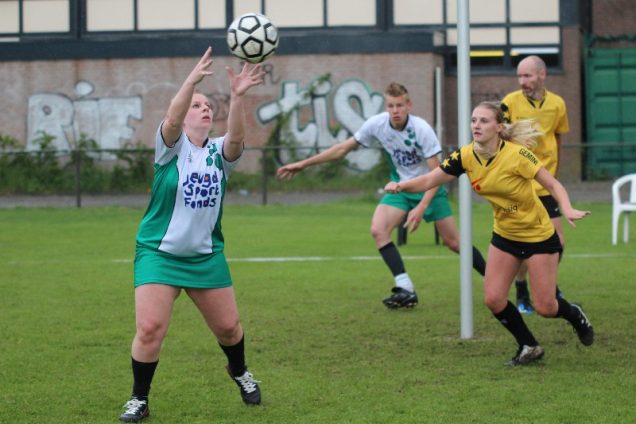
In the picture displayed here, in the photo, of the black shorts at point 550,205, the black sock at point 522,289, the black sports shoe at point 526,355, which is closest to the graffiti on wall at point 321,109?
the black sock at point 522,289

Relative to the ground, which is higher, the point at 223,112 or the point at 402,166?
the point at 223,112

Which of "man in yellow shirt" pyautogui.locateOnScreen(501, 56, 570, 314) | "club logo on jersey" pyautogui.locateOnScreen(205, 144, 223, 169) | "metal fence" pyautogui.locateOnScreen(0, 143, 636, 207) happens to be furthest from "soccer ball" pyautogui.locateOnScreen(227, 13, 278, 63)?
"metal fence" pyautogui.locateOnScreen(0, 143, 636, 207)

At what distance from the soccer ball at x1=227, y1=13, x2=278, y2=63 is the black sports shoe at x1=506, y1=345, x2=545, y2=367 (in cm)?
281

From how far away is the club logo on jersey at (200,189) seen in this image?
718 cm

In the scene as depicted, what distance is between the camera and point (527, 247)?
8.74 m

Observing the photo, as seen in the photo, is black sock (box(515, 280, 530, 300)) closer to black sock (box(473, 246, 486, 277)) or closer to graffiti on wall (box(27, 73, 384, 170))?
black sock (box(473, 246, 486, 277))

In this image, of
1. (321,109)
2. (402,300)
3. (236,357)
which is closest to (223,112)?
(321,109)

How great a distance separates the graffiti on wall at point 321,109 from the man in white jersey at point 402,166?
2182 cm

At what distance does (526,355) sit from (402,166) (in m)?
3.88

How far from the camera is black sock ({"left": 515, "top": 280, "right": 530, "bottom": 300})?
11438mm

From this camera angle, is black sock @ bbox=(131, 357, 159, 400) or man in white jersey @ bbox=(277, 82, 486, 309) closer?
black sock @ bbox=(131, 357, 159, 400)

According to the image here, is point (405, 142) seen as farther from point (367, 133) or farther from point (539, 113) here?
point (539, 113)

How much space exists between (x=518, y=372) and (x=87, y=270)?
8.44 metres

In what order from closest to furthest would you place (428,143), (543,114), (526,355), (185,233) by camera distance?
(185,233), (526,355), (543,114), (428,143)
